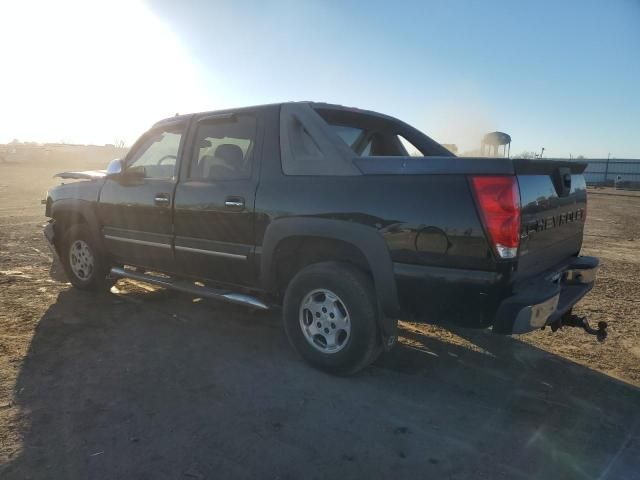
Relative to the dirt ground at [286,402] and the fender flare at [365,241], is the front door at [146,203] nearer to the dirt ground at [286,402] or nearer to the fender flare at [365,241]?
the dirt ground at [286,402]

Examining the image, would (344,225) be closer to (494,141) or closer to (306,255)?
(306,255)

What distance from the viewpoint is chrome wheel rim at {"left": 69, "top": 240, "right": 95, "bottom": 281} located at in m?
5.42

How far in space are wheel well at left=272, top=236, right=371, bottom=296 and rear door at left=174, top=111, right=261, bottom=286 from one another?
25 centimetres

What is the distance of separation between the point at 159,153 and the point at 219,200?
1.29 meters

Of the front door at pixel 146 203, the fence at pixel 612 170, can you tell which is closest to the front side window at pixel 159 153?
the front door at pixel 146 203

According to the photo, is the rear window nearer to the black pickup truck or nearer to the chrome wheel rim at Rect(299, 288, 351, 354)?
the black pickup truck

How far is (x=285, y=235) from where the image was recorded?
3473 mm

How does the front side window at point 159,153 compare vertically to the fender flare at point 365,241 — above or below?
above

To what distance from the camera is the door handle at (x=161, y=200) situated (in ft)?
14.2

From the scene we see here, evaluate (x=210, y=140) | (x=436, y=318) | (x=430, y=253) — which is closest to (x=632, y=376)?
(x=436, y=318)

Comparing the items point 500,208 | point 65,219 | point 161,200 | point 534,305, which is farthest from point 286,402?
point 65,219

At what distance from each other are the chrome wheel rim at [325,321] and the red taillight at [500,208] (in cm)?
115

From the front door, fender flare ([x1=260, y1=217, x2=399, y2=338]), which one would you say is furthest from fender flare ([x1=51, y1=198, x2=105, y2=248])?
fender flare ([x1=260, y1=217, x2=399, y2=338])

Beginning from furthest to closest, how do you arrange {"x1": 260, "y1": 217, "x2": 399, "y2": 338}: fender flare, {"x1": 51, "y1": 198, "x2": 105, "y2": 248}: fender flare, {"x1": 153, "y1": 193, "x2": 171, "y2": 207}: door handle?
{"x1": 51, "y1": 198, "x2": 105, "y2": 248}: fender flare → {"x1": 153, "y1": 193, "x2": 171, "y2": 207}: door handle → {"x1": 260, "y1": 217, "x2": 399, "y2": 338}: fender flare
